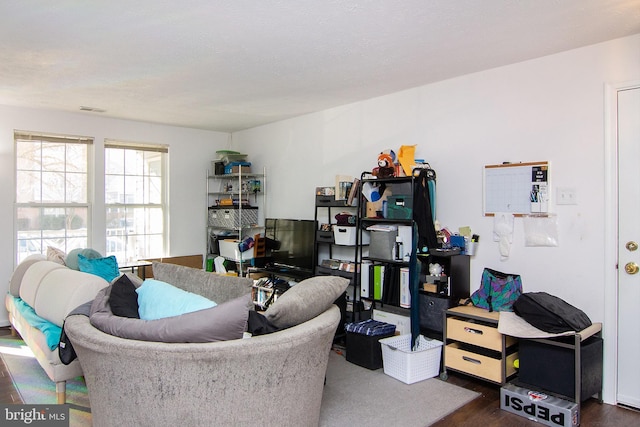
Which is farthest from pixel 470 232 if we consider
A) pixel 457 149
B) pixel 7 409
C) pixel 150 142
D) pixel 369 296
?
pixel 150 142

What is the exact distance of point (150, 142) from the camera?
234 inches

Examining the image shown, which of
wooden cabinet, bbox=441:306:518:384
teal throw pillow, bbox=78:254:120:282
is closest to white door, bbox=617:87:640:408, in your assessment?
wooden cabinet, bbox=441:306:518:384

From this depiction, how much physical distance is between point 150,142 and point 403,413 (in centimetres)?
465

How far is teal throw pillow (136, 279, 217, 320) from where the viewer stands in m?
2.20

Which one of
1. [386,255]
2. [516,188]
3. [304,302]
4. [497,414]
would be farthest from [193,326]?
[516,188]

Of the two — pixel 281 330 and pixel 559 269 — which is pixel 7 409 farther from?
pixel 559 269

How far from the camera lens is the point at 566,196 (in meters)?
3.23

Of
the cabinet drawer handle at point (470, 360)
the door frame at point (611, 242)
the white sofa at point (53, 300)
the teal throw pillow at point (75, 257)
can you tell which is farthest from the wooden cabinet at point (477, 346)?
the teal throw pillow at point (75, 257)

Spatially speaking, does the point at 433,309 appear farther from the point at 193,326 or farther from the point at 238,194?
the point at 238,194

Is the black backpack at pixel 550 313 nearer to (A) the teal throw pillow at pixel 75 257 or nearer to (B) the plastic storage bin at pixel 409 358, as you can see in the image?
(B) the plastic storage bin at pixel 409 358

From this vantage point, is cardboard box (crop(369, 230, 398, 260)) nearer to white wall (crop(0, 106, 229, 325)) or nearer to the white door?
the white door

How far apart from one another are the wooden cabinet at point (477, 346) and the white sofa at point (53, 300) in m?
2.50

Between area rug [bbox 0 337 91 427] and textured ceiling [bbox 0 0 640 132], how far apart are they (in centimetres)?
241

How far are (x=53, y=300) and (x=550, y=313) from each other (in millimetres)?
3285
